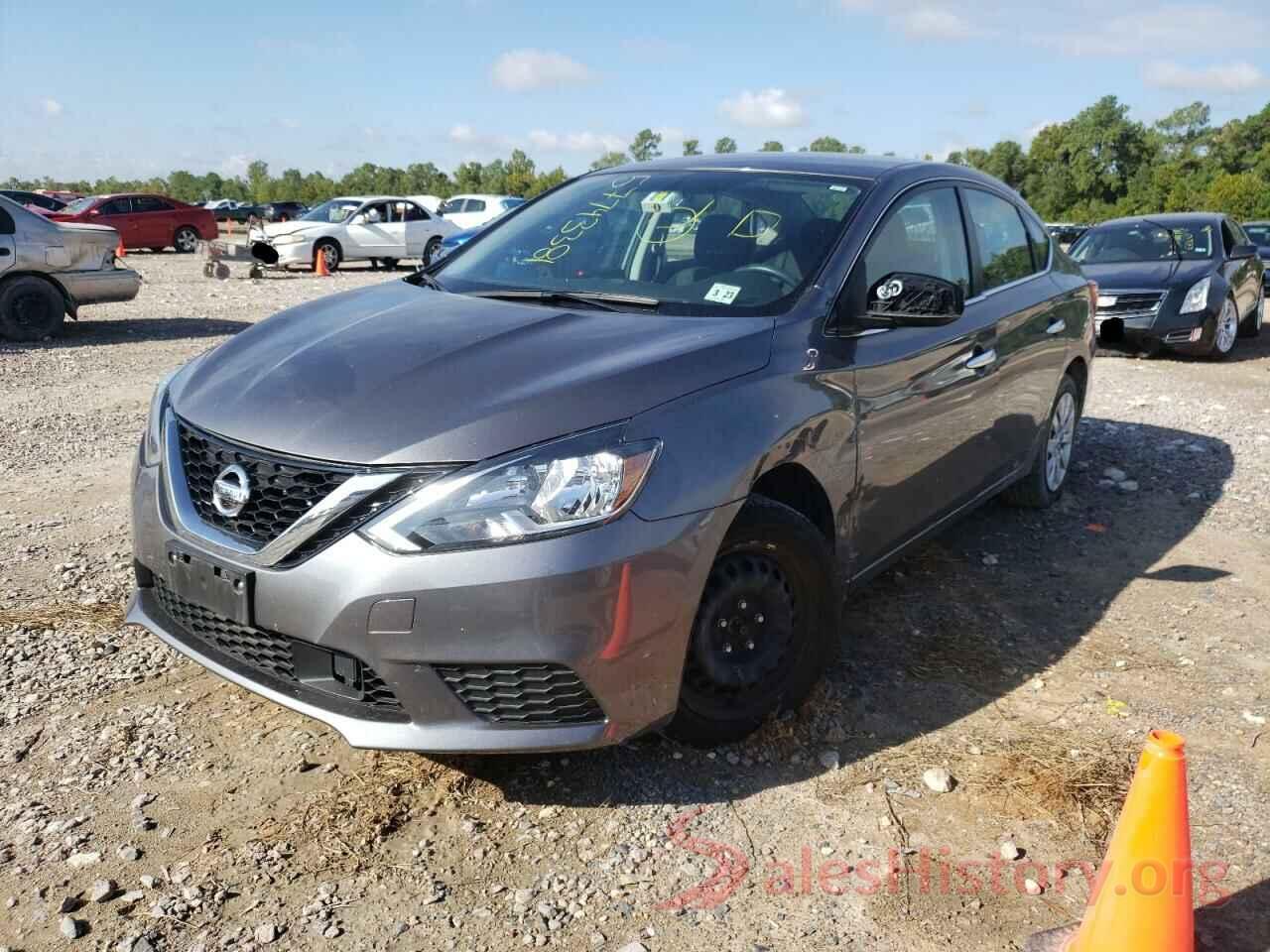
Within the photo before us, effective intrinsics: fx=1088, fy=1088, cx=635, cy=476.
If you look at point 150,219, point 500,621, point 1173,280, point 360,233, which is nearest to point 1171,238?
point 1173,280

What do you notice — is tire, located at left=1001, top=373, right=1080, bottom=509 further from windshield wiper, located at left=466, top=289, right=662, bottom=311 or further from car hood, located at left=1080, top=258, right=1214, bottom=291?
car hood, located at left=1080, top=258, right=1214, bottom=291

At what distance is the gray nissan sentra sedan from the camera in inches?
99.1

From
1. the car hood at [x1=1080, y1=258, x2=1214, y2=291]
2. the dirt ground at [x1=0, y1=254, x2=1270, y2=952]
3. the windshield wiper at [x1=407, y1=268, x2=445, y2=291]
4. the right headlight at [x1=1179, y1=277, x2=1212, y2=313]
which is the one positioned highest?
the windshield wiper at [x1=407, y1=268, x2=445, y2=291]

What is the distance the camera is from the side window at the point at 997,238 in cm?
456

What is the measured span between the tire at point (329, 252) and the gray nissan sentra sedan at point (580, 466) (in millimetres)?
19539

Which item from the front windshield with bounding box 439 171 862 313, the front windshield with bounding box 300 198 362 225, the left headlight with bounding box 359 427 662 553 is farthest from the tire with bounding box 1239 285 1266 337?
the front windshield with bounding box 300 198 362 225

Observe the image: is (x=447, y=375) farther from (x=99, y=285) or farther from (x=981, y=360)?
(x=99, y=285)

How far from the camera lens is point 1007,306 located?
180 inches

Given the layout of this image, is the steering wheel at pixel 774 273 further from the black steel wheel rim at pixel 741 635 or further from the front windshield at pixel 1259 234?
the front windshield at pixel 1259 234

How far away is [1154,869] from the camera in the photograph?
223cm

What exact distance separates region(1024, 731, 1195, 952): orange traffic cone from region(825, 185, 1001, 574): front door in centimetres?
141

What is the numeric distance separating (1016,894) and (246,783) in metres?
2.02

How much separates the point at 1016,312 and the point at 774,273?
1670mm

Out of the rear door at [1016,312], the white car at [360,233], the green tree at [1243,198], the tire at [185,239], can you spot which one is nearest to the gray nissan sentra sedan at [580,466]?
the rear door at [1016,312]
